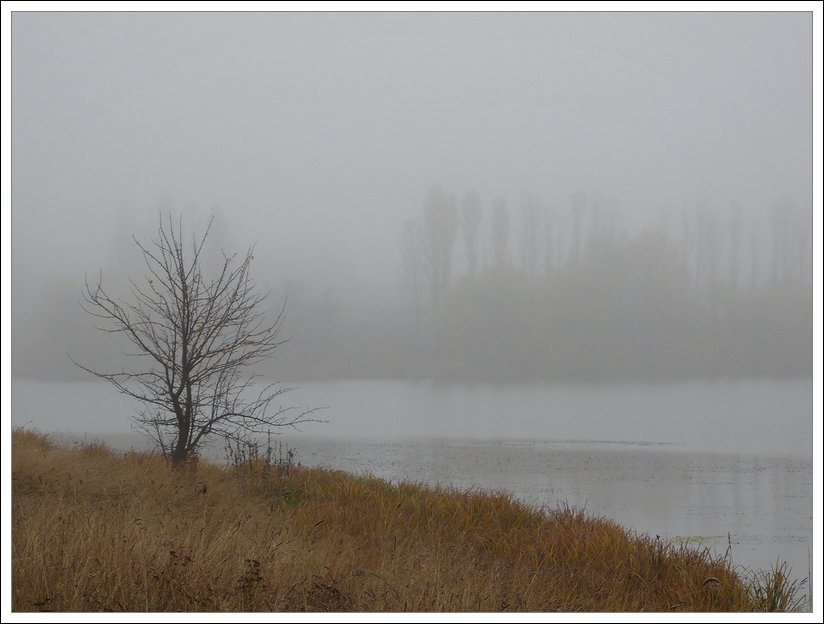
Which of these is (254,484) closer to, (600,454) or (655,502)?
(655,502)

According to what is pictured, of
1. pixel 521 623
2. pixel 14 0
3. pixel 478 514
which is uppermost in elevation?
pixel 14 0

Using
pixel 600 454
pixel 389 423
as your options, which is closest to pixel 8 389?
pixel 600 454

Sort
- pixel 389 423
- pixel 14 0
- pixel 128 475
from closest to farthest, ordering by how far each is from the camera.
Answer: pixel 14 0
pixel 128 475
pixel 389 423

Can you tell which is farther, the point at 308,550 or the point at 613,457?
the point at 613,457

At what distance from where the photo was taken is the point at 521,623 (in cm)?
511

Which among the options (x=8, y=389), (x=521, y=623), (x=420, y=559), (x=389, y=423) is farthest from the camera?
(x=389, y=423)

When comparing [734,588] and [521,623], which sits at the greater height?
[521,623]

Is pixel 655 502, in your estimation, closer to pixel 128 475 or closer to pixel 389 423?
pixel 128 475

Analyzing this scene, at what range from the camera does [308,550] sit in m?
6.95

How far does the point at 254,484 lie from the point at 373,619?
22.0 ft

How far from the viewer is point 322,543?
782 centimetres

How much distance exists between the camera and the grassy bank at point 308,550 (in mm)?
5535

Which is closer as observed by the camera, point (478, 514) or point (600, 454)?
point (478, 514)

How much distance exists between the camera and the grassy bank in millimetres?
5535
